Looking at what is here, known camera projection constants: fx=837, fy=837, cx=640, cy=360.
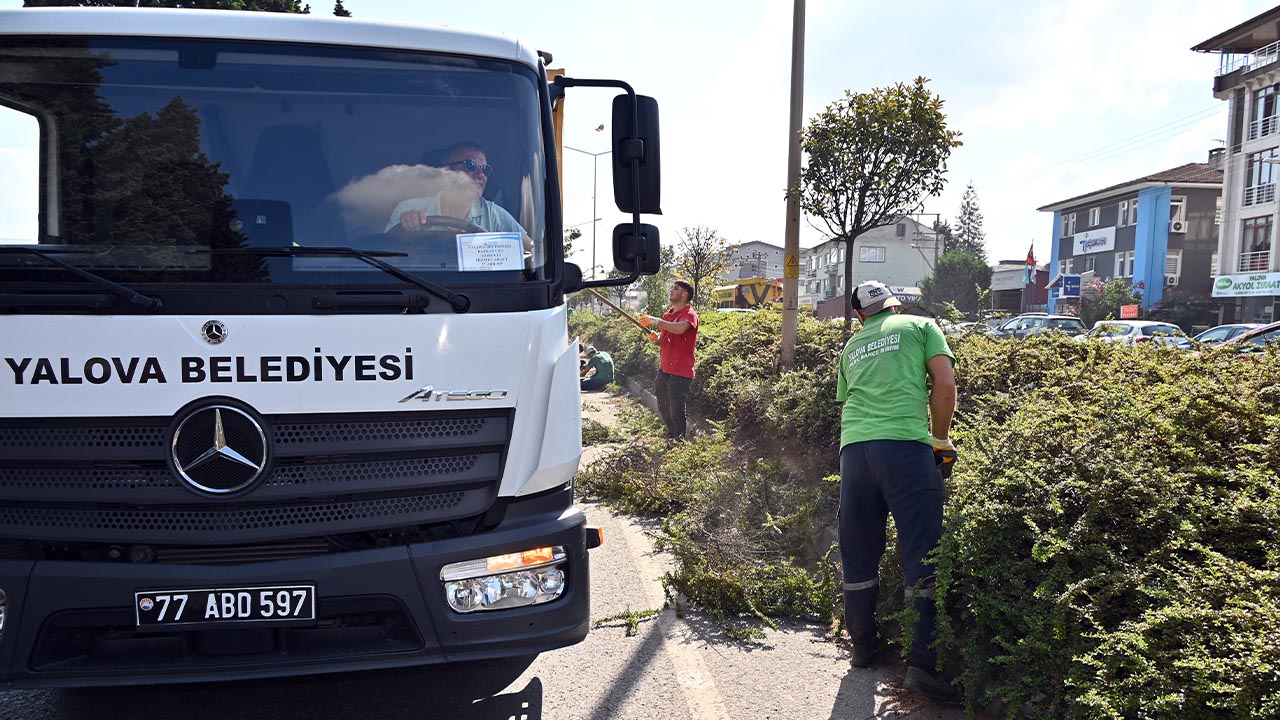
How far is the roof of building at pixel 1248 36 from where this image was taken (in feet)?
124

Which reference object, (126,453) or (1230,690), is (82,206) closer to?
(126,453)

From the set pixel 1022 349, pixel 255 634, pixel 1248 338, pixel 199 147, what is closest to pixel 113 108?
pixel 199 147

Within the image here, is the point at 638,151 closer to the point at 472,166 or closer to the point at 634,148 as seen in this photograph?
the point at 634,148

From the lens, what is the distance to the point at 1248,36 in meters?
39.3

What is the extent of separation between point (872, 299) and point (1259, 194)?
45.6 m

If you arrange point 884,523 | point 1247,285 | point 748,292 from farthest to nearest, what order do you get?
point 748,292, point 1247,285, point 884,523

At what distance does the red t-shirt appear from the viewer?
29.9 feet

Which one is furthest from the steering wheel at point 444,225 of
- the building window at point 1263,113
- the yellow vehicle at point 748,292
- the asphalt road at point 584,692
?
the building window at point 1263,113

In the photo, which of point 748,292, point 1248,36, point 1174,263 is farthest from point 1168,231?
point 748,292

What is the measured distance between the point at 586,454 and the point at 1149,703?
7.89 m

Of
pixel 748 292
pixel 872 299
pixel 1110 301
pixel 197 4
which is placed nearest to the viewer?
pixel 872 299

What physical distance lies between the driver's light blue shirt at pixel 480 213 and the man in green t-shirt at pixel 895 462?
6.41 ft

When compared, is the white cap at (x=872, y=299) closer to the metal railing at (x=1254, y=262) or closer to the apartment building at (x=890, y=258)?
the metal railing at (x=1254, y=262)

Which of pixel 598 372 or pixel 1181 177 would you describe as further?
pixel 1181 177
